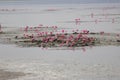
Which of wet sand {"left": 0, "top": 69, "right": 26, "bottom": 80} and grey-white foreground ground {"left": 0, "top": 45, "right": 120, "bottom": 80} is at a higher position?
grey-white foreground ground {"left": 0, "top": 45, "right": 120, "bottom": 80}

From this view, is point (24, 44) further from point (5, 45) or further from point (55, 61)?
point (55, 61)

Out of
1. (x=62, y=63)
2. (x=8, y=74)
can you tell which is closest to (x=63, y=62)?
(x=62, y=63)

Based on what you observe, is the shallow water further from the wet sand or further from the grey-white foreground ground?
the wet sand

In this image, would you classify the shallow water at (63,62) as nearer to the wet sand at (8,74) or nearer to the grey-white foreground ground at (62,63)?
the grey-white foreground ground at (62,63)

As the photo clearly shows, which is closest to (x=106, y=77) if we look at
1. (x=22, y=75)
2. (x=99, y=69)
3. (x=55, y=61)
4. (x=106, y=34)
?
(x=99, y=69)

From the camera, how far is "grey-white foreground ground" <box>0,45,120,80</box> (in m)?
12.0

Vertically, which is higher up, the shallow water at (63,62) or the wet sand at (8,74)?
the shallow water at (63,62)

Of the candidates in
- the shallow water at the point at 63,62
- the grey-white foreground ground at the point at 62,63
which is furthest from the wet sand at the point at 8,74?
the shallow water at the point at 63,62

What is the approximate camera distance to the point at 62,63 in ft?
45.8

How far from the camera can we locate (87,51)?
644 inches

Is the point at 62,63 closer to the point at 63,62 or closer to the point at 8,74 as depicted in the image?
the point at 63,62

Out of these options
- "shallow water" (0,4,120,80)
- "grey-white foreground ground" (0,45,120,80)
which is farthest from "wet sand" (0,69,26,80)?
"shallow water" (0,4,120,80)

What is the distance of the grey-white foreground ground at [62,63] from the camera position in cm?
1204

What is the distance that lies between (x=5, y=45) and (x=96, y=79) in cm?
814
